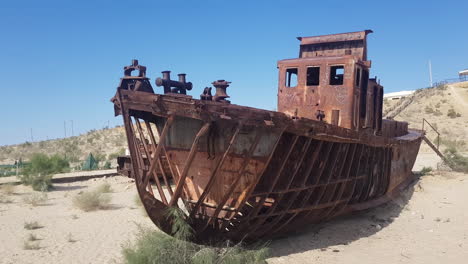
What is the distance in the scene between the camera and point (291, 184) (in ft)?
22.7

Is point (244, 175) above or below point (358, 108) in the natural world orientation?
below

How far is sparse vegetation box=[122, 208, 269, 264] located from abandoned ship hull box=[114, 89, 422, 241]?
0.19 meters

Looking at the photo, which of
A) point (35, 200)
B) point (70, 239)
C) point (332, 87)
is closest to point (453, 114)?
point (332, 87)

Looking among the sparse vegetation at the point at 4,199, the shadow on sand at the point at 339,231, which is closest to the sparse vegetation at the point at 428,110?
the shadow on sand at the point at 339,231

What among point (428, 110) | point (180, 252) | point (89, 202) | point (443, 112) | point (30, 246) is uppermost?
point (428, 110)

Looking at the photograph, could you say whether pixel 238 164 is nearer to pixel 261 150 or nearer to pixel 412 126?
pixel 261 150

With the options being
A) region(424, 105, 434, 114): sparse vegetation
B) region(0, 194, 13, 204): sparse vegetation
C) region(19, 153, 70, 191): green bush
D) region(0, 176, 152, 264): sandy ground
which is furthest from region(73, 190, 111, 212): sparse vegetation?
region(424, 105, 434, 114): sparse vegetation

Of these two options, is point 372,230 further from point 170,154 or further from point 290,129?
point 170,154

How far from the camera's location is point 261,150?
600cm

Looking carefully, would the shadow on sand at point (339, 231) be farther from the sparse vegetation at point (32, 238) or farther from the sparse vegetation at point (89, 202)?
the sparse vegetation at point (89, 202)

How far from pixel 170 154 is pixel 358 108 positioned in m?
4.29

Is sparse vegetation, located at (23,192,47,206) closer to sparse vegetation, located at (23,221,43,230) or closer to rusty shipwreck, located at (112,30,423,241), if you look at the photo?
sparse vegetation, located at (23,221,43,230)


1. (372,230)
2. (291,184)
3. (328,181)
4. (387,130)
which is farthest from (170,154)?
(387,130)

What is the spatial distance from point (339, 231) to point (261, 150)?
3.55 metres
